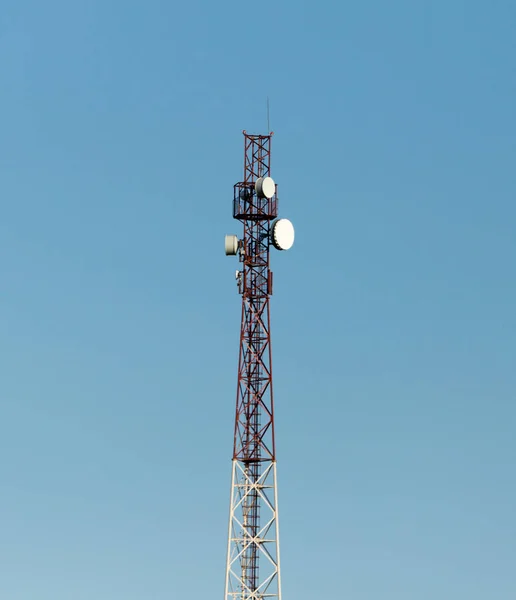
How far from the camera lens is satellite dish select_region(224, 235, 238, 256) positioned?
198 m

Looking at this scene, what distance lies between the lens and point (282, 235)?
197625 mm

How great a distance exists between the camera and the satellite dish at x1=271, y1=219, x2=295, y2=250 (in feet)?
647

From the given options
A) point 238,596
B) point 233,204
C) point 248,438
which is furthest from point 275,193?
point 238,596

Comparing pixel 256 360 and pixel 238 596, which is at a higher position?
pixel 256 360

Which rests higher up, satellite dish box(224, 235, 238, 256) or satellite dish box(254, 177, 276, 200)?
satellite dish box(254, 177, 276, 200)

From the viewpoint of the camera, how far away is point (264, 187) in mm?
197375

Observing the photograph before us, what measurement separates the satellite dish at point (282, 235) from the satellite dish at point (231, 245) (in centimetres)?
321

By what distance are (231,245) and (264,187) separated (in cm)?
560

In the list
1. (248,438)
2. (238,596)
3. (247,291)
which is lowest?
(238,596)

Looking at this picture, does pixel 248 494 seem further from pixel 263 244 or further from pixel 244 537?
pixel 263 244

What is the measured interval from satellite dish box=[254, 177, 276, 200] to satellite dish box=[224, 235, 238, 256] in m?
4.29

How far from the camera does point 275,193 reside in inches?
7859

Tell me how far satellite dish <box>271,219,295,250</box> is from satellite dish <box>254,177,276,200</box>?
2450mm

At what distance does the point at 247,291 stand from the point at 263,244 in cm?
441
